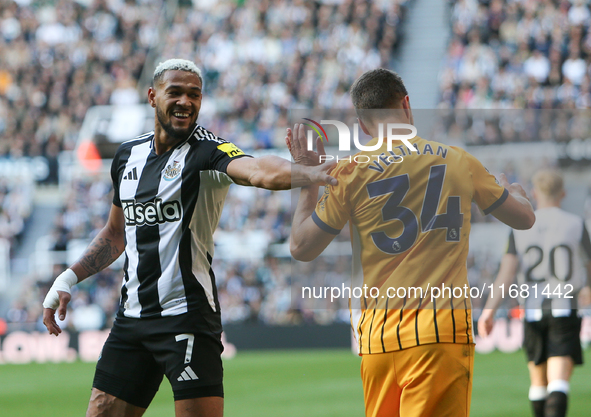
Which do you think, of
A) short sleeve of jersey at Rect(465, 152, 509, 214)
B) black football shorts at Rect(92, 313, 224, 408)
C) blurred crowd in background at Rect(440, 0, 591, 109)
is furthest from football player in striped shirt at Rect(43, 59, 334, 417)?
blurred crowd in background at Rect(440, 0, 591, 109)

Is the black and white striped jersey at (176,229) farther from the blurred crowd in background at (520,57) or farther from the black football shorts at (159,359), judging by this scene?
the blurred crowd in background at (520,57)

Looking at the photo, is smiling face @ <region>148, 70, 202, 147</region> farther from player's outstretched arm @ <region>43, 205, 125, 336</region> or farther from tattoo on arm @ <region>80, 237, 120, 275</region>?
tattoo on arm @ <region>80, 237, 120, 275</region>

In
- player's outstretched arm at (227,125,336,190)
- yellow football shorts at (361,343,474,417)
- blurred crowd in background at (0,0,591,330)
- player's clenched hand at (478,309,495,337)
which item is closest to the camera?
player's outstretched arm at (227,125,336,190)

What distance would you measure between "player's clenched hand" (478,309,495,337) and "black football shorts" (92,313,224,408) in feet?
5.78

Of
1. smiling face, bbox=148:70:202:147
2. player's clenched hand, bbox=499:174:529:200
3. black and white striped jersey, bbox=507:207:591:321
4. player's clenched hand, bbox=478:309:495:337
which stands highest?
smiling face, bbox=148:70:202:147

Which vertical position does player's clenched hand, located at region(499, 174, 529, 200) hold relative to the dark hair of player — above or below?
below

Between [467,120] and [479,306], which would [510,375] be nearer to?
[467,120]

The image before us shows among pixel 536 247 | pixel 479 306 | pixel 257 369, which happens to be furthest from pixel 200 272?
pixel 257 369

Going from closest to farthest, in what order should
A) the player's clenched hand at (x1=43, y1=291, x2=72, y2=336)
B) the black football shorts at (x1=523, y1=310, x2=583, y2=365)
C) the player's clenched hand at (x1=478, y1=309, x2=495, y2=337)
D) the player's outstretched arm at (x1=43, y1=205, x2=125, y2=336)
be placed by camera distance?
the player's clenched hand at (x1=43, y1=291, x2=72, y2=336)
the player's outstretched arm at (x1=43, y1=205, x2=125, y2=336)
the player's clenched hand at (x1=478, y1=309, x2=495, y2=337)
the black football shorts at (x1=523, y1=310, x2=583, y2=365)

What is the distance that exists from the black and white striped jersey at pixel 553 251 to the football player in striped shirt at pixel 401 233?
5.92 ft

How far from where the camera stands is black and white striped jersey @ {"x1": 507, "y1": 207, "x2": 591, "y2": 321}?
16.1 feet

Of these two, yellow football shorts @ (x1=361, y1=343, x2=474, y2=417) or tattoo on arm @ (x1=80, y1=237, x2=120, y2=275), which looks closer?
yellow football shorts @ (x1=361, y1=343, x2=474, y2=417)

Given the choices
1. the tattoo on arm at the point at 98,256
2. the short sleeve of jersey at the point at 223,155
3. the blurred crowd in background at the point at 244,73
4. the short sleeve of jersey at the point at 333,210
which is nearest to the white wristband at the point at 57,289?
the tattoo on arm at the point at 98,256

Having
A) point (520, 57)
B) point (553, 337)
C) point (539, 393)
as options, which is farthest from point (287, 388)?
point (520, 57)
